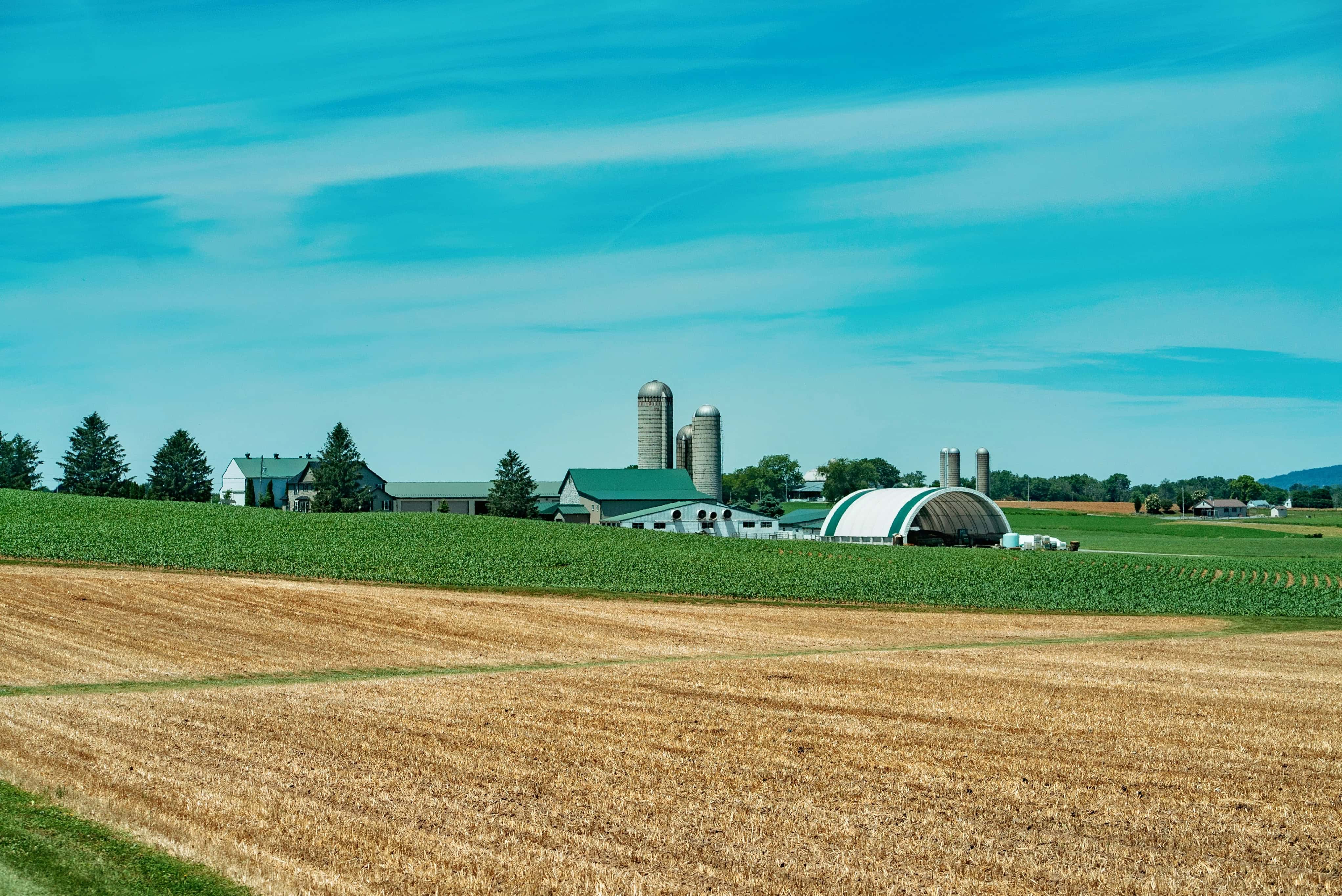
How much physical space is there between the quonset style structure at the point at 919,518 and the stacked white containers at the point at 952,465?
191 feet

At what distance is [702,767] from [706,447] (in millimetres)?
110111

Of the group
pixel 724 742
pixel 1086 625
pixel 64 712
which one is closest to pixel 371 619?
pixel 64 712

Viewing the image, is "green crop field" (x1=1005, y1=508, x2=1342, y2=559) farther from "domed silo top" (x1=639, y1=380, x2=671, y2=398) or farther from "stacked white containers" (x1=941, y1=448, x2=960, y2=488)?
"domed silo top" (x1=639, y1=380, x2=671, y2=398)

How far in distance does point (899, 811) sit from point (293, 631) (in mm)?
23314

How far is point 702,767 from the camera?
599 inches

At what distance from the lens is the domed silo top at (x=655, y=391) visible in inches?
4835

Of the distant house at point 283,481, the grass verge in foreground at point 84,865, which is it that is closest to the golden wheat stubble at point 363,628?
the grass verge in foreground at point 84,865

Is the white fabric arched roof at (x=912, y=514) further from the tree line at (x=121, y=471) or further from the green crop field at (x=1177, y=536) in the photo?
the tree line at (x=121, y=471)

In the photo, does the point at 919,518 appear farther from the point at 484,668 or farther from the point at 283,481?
the point at 283,481

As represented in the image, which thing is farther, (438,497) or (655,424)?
(438,497)

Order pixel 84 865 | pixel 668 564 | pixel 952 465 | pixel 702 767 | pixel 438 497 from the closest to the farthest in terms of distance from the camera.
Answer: pixel 84 865
pixel 702 767
pixel 668 564
pixel 438 497
pixel 952 465

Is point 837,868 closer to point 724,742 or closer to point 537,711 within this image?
point 724,742

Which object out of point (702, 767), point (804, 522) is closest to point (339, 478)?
point (804, 522)

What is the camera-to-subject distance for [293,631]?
106 ft
